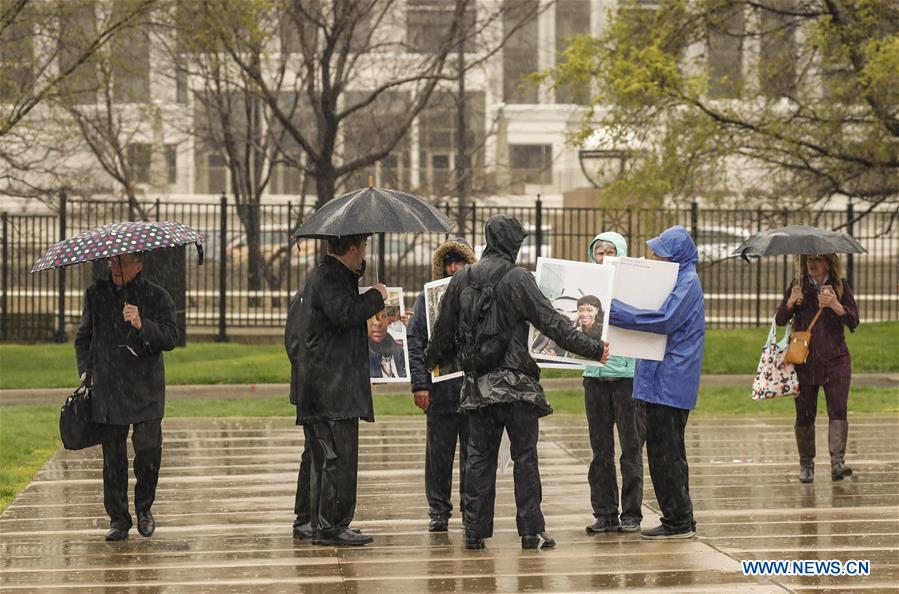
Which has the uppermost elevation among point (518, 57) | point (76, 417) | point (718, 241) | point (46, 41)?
point (518, 57)

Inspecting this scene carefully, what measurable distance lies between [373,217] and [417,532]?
2.06m

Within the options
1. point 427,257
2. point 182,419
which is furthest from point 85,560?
point 427,257

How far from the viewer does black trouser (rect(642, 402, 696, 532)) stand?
877 cm

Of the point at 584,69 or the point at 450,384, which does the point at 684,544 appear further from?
the point at 584,69

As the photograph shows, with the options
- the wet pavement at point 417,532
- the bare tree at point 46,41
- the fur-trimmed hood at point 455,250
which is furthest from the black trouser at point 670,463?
the bare tree at point 46,41

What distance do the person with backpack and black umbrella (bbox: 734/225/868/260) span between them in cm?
273

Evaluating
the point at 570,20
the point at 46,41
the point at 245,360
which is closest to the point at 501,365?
the point at 245,360

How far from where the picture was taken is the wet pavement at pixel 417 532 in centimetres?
770

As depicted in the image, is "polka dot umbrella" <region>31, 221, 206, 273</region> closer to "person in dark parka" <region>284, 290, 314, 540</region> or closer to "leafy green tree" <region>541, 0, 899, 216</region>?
"person in dark parka" <region>284, 290, 314, 540</region>

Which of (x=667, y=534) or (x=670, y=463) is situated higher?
(x=670, y=463)

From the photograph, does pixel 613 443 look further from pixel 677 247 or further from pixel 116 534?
pixel 116 534

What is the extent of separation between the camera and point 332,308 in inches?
332

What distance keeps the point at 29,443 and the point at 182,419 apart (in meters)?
2.32

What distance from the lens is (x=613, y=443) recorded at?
9117 mm
